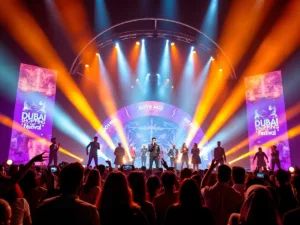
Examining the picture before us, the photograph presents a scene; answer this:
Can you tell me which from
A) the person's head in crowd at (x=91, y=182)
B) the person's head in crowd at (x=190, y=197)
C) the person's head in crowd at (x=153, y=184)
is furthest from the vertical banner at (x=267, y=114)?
the person's head in crowd at (x=190, y=197)

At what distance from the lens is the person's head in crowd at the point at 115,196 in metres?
2.24

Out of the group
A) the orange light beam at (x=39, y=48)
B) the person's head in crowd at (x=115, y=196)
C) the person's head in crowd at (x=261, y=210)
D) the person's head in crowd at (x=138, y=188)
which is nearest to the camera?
the person's head in crowd at (x=261, y=210)

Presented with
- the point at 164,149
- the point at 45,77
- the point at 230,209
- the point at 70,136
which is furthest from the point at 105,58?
the point at 230,209

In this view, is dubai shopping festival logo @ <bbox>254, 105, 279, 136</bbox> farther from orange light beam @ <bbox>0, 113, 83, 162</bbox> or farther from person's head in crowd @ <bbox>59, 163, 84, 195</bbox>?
person's head in crowd @ <bbox>59, 163, 84, 195</bbox>

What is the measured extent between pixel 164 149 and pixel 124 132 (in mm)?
3205

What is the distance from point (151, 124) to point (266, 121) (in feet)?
Answer: 26.2

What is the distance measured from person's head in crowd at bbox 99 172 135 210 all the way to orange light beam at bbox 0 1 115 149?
570 inches

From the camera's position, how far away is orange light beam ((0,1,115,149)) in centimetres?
1420

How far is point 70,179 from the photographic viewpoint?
2.11 m

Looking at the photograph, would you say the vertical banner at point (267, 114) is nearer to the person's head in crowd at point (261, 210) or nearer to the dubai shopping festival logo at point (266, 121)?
the dubai shopping festival logo at point (266, 121)

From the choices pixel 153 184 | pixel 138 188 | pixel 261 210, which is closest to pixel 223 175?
pixel 153 184

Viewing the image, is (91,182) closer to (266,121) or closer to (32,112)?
(32,112)

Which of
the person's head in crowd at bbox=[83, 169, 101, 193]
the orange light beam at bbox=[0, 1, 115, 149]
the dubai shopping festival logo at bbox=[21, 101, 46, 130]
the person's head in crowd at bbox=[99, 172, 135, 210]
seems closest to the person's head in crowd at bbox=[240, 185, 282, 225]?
the person's head in crowd at bbox=[99, 172, 135, 210]

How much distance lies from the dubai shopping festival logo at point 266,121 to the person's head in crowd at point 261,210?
14835 millimetres
